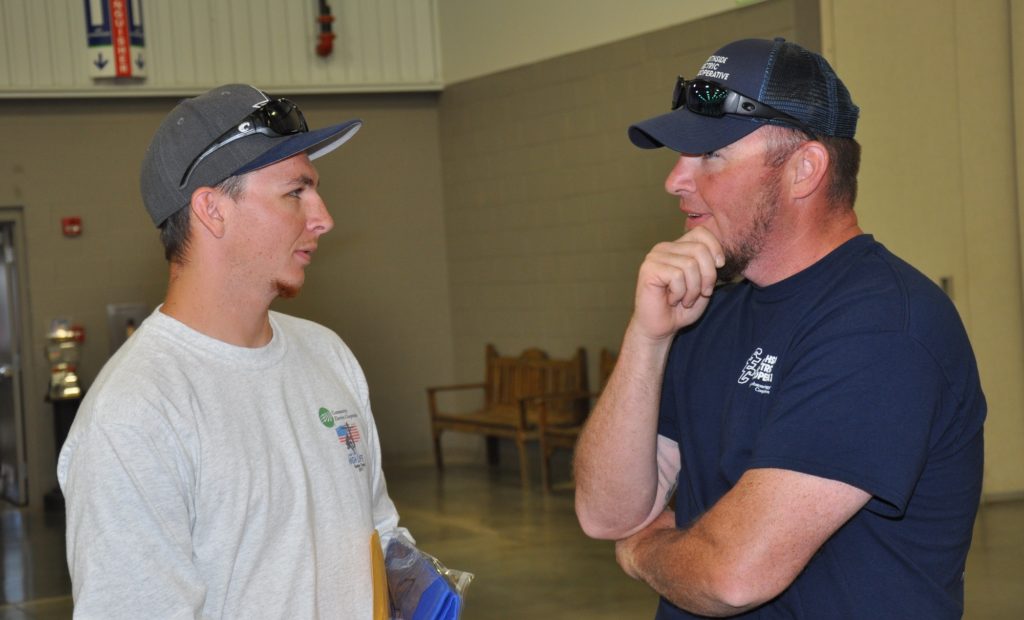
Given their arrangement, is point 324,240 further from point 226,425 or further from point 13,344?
point 226,425

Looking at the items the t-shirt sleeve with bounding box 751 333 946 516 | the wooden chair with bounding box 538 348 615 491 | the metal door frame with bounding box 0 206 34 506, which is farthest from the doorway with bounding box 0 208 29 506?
the t-shirt sleeve with bounding box 751 333 946 516

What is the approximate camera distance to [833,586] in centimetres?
159

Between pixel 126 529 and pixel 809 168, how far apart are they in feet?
3.78

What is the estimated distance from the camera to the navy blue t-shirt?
4.96ft

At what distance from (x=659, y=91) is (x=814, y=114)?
251 inches

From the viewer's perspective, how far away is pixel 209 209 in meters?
2.01

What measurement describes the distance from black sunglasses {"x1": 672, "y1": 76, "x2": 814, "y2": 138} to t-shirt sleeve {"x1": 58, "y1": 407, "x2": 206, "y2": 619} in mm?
983

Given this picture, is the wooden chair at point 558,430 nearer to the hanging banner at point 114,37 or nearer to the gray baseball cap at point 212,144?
the hanging banner at point 114,37

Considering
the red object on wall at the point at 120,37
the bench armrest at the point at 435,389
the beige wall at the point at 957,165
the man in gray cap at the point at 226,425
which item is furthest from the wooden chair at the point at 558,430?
the man in gray cap at the point at 226,425

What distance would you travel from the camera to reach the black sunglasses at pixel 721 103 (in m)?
1.73

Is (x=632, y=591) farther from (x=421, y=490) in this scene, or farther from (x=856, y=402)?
(x=856, y=402)

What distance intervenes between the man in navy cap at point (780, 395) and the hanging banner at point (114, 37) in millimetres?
7982

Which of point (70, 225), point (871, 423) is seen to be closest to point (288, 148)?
point (871, 423)

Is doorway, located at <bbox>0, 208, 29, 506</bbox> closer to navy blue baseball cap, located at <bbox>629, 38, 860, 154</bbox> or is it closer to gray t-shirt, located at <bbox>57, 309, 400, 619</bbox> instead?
gray t-shirt, located at <bbox>57, 309, 400, 619</bbox>
